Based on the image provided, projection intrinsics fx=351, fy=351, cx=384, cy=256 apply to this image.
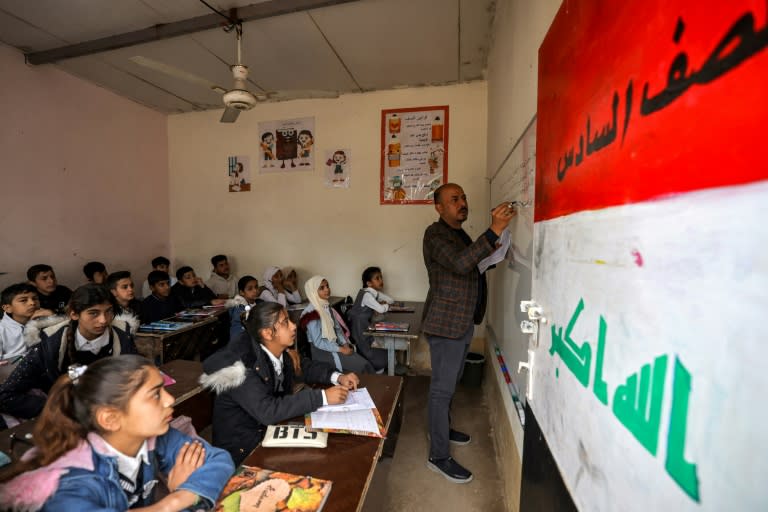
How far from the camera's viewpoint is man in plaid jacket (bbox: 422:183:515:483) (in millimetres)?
1849

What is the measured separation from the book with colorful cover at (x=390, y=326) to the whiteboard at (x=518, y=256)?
29.3 inches

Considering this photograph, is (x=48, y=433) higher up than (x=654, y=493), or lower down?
lower down

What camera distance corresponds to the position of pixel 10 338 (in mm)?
2199

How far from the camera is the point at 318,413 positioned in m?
1.26

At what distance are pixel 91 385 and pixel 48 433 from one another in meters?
0.13

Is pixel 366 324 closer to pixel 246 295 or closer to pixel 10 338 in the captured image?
pixel 246 295

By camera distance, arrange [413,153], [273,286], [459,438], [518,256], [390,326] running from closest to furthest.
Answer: [518,256] < [459,438] < [390,326] < [413,153] < [273,286]

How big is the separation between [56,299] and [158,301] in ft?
2.53

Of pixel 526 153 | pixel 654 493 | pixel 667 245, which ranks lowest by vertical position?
pixel 654 493

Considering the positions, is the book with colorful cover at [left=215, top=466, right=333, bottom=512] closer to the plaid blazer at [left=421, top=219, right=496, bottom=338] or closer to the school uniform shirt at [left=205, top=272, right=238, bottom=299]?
the plaid blazer at [left=421, top=219, right=496, bottom=338]

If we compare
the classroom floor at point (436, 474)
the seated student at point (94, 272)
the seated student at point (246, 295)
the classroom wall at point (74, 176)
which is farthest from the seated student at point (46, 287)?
the classroom floor at point (436, 474)

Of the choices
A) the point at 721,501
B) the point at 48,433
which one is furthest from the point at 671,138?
the point at 48,433

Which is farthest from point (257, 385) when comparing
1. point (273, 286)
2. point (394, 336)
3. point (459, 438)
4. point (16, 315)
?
point (273, 286)

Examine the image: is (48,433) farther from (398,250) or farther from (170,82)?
(170,82)
